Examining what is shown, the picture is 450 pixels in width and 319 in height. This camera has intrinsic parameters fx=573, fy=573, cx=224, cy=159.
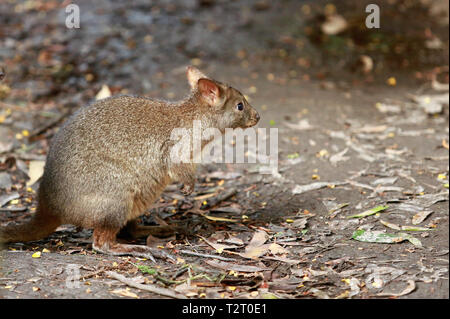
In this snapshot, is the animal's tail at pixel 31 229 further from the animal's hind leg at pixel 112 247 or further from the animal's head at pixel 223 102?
the animal's head at pixel 223 102

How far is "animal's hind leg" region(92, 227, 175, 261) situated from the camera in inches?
185

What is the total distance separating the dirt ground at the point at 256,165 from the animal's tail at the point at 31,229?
0.12m

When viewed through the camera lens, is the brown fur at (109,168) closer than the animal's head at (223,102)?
Yes

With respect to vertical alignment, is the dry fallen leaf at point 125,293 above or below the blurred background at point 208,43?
below

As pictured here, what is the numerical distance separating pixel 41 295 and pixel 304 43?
737cm

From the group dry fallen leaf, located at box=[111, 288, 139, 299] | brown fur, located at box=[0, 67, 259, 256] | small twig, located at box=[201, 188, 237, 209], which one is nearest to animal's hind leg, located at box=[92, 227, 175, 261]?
brown fur, located at box=[0, 67, 259, 256]

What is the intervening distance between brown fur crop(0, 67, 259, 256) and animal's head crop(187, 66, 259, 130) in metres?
0.01

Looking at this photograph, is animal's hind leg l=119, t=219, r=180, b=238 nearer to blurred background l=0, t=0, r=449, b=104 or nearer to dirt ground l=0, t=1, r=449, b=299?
dirt ground l=0, t=1, r=449, b=299

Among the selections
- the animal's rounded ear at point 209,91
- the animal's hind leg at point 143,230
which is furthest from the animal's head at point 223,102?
the animal's hind leg at point 143,230

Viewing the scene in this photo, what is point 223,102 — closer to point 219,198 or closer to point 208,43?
point 219,198

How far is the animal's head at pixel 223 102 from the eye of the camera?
507 centimetres

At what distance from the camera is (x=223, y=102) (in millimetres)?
5184

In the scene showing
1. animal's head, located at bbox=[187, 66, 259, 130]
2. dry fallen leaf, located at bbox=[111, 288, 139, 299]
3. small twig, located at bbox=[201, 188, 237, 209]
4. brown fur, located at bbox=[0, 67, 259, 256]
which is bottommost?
dry fallen leaf, located at bbox=[111, 288, 139, 299]

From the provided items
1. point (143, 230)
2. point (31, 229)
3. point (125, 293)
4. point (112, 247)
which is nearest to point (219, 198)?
point (143, 230)
